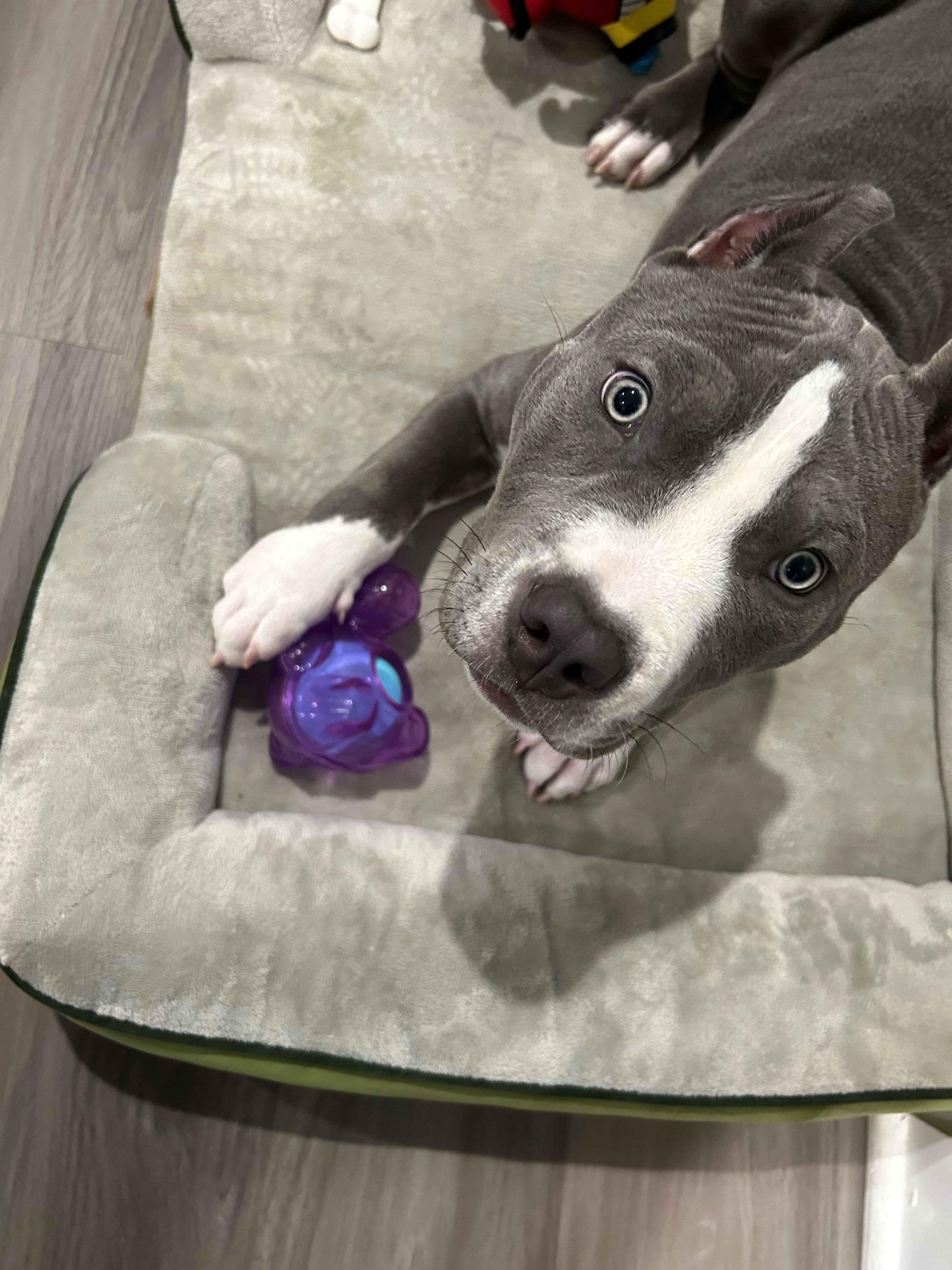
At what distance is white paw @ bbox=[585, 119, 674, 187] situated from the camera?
105 inches

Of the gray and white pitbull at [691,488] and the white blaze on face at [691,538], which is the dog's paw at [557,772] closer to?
the gray and white pitbull at [691,488]

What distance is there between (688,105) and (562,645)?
2228 mm

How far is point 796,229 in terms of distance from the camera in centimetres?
153

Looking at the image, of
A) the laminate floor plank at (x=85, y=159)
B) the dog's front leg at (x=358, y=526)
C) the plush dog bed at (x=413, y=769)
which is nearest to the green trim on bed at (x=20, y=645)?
the plush dog bed at (x=413, y=769)

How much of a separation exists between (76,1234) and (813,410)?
2444 millimetres

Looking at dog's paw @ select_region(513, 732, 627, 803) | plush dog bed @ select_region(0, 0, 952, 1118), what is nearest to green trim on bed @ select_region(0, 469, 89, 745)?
plush dog bed @ select_region(0, 0, 952, 1118)

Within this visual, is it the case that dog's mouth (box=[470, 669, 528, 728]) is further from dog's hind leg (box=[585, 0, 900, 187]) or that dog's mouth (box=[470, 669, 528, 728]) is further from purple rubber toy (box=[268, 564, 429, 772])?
dog's hind leg (box=[585, 0, 900, 187])

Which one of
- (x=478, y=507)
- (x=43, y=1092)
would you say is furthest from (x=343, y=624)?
(x=43, y=1092)

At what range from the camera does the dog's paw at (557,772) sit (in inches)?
83.4

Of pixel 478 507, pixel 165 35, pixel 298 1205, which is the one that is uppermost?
pixel 165 35

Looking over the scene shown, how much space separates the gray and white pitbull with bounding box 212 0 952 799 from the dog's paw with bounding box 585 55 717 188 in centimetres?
80

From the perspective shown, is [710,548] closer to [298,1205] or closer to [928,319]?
[928,319]

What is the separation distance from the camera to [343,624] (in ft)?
6.82

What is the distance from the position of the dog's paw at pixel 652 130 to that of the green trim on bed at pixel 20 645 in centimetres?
188
